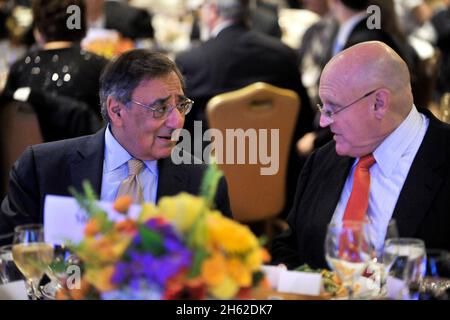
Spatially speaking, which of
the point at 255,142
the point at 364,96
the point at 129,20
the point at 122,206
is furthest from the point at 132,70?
the point at 129,20

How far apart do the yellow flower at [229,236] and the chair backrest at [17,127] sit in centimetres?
239

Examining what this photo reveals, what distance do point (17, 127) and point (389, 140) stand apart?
74.4 inches

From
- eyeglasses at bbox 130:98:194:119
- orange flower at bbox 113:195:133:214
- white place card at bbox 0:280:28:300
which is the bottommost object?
white place card at bbox 0:280:28:300

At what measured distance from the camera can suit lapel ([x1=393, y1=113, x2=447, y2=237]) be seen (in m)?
2.68

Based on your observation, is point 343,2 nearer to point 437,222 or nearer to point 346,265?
point 437,222

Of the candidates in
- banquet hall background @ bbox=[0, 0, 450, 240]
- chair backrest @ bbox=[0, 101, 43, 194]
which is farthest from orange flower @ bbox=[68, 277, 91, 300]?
chair backrest @ bbox=[0, 101, 43, 194]

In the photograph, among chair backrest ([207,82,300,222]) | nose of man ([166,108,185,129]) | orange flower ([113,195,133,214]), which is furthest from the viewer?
chair backrest ([207,82,300,222])

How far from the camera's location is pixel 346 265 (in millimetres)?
2068

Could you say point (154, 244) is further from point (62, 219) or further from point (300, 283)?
point (62, 219)

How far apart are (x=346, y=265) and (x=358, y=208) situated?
69 centimetres

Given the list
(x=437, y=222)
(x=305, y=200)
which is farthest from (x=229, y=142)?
(x=437, y=222)

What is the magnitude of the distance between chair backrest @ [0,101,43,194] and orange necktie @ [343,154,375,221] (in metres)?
1.70

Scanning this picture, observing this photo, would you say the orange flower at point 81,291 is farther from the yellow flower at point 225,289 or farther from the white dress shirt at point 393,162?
the white dress shirt at point 393,162

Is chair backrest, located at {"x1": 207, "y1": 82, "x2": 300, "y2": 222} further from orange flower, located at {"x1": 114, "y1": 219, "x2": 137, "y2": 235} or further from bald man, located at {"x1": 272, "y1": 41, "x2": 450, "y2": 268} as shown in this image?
orange flower, located at {"x1": 114, "y1": 219, "x2": 137, "y2": 235}
